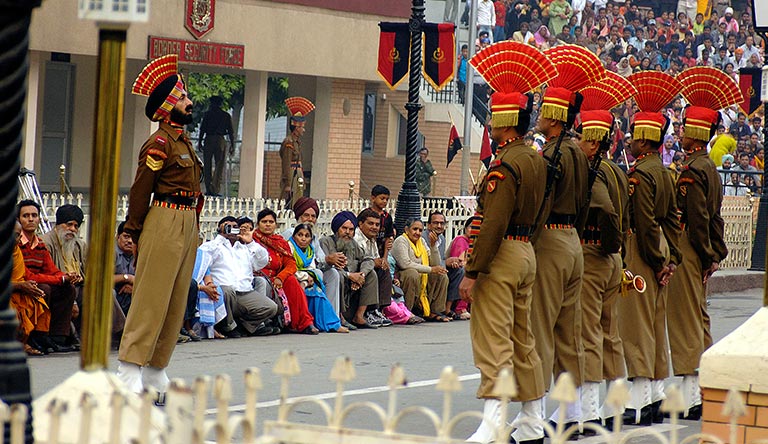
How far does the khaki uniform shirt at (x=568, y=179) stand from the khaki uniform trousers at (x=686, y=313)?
6.20 ft

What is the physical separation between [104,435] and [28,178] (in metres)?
11.5

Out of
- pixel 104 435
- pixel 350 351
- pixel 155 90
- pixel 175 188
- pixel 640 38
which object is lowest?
pixel 350 351

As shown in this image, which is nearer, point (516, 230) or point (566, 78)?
point (516, 230)

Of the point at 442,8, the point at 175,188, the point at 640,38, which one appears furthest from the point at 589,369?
the point at 640,38

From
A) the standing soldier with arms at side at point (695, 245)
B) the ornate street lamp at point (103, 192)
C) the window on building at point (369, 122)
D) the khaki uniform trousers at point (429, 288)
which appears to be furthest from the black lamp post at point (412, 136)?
the window on building at point (369, 122)

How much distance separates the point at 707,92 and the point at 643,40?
27196 mm

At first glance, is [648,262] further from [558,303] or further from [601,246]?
[558,303]

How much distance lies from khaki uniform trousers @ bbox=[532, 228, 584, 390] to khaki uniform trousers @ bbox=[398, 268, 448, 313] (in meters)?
6.69

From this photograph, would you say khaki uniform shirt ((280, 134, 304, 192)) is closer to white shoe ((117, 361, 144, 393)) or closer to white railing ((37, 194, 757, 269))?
white railing ((37, 194, 757, 269))

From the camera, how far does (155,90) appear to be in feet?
31.6

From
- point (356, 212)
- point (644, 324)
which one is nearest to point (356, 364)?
point (644, 324)

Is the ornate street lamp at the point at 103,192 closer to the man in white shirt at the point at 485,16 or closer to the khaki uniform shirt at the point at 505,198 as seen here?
the khaki uniform shirt at the point at 505,198

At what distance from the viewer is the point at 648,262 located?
10.5m

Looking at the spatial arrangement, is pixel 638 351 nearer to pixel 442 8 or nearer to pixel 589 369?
pixel 589 369
